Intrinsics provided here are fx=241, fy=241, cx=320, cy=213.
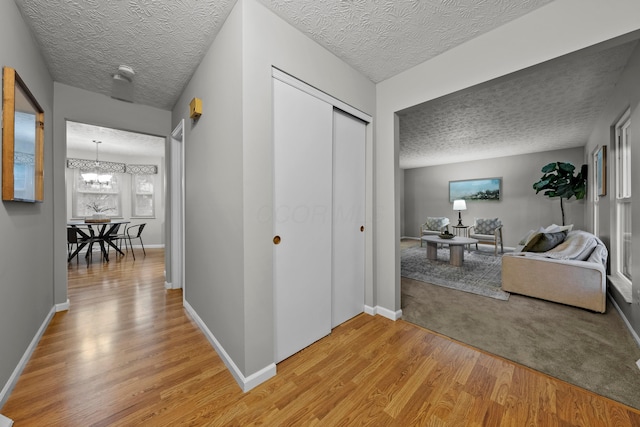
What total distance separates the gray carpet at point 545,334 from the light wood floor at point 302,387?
0.51ft

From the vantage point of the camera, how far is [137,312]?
2.56m

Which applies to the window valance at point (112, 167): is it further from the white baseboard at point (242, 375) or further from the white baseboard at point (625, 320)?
the white baseboard at point (625, 320)

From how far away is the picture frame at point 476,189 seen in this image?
6.60m

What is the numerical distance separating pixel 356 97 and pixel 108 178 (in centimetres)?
625

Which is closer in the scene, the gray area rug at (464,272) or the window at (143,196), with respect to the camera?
the gray area rug at (464,272)

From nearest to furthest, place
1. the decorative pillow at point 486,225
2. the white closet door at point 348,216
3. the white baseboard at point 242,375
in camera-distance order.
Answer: the white baseboard at point 242,375 < the white closet door at point 348,216 < the decorative pillow at point 486,225

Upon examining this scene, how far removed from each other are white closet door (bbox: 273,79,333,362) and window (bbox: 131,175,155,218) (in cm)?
672

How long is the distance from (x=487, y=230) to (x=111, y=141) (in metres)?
9.15

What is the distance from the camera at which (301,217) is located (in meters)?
1.86

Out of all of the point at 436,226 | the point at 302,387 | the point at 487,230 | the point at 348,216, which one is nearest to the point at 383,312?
the point at 348,216

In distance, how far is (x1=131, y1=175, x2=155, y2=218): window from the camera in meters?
6.59

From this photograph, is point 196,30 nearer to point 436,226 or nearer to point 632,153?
point 632,153

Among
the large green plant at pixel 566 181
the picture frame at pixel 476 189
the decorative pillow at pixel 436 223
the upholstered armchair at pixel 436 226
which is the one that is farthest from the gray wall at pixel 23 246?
the picture frame at pixel 476 189

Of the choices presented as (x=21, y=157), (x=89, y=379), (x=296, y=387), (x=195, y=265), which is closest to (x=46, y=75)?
(x=21, y=157)
